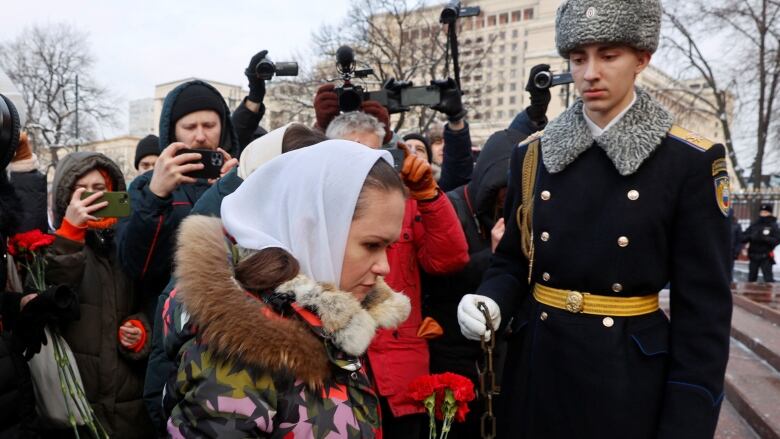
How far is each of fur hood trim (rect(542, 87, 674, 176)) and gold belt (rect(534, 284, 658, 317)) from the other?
0.39m

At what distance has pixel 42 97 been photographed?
3012cm

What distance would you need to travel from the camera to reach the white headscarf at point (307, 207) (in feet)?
4.52

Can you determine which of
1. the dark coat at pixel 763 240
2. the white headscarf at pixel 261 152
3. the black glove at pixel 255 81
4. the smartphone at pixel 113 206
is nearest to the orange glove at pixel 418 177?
the white headscarf at pixel 261 152

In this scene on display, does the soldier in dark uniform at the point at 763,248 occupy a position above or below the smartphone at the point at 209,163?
below

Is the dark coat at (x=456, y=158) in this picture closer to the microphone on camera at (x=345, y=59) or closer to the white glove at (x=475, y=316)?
the microphone on camera at (x=345, y=59)

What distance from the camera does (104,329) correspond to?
104 inches

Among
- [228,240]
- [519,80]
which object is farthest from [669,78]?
[519,80]

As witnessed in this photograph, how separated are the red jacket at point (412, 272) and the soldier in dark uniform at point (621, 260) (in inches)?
22.8

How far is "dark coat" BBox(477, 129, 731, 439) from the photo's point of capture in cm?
164

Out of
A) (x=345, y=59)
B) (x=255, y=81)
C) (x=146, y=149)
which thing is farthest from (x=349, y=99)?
(x=146, y=149)

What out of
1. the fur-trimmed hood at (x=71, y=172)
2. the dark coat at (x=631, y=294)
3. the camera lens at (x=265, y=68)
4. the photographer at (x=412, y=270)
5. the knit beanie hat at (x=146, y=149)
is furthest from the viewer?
the knit beanie hat at (x=146, y=149)

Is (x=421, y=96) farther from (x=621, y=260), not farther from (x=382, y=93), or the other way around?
(x=621, y=260)

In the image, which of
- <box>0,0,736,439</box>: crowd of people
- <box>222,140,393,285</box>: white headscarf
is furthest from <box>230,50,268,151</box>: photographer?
<box>222,140,393,285</box>: white headscarf

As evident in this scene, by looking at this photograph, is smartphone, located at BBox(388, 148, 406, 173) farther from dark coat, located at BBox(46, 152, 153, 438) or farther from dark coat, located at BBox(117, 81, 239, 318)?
dark coat, located at BBox(46, 152, 153, 438)
